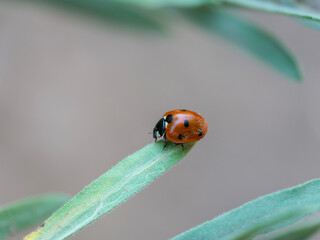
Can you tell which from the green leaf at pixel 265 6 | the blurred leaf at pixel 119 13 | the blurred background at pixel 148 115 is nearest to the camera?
the green leaf at pixel 265 6

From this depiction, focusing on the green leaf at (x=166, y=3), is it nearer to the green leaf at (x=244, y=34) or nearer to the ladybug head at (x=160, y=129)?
the green leaf at (x=244, y=34)

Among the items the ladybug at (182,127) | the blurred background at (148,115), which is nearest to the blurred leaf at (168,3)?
the ladybug at (182,127)

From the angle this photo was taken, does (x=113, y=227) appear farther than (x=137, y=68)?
No

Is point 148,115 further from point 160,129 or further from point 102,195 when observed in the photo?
point 102,195

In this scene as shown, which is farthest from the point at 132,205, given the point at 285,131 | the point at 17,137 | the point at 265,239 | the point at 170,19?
the point at 265,239

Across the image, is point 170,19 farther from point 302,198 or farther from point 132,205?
point 132,205

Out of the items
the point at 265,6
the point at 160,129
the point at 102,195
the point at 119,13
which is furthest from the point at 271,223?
the point at 119,13

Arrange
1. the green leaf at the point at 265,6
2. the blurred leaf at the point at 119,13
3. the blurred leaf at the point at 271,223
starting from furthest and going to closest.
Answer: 1. the blurred leaf at the point at 119,13
2. the green leaf at the point at 265,6
3. the blurred leaf at the point at 271,223
